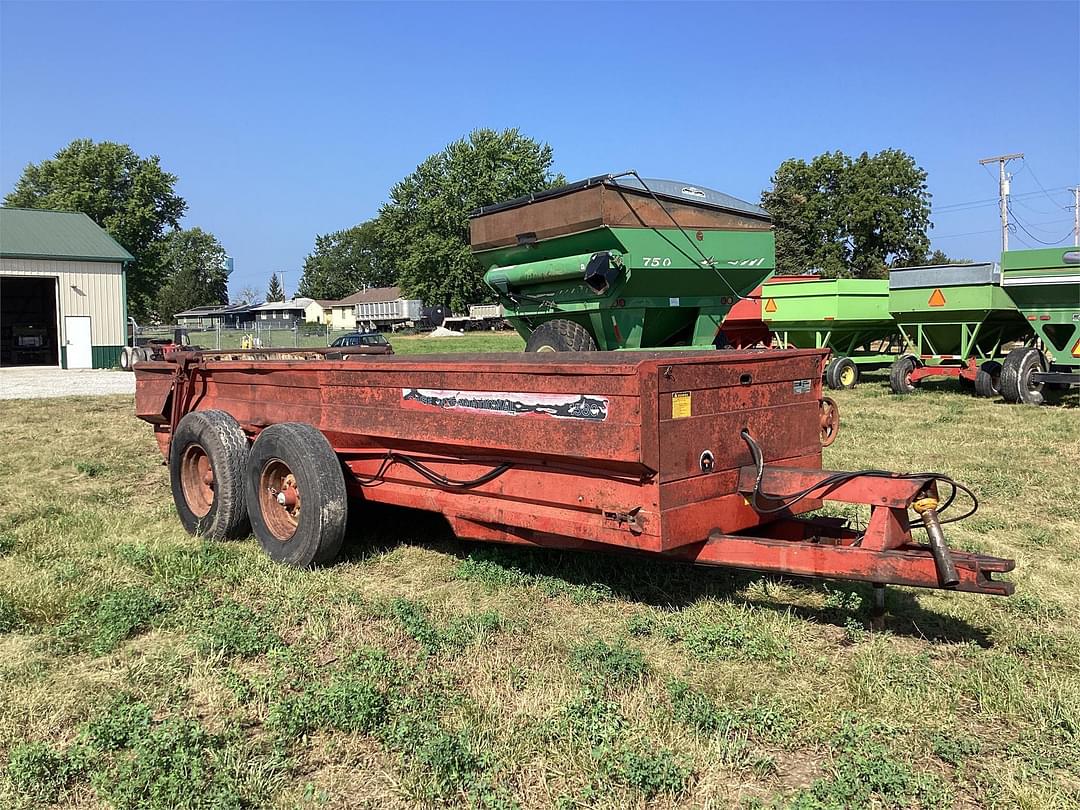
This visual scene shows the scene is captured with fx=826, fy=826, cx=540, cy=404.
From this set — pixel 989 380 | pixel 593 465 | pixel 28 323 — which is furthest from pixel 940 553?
pixel 28 323

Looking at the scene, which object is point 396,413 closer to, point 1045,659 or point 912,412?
point 1045,659

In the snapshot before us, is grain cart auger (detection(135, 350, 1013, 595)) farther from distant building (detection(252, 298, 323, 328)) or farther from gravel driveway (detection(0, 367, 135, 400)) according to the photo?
distant building (detection(252, 298, 323, 328))

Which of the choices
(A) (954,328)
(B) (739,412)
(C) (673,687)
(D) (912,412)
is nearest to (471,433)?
(B) (739,412)

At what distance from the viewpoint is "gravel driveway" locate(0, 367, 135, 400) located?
19.2 meters

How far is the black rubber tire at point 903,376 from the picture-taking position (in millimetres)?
15062

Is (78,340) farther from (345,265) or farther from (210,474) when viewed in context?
(345,265)

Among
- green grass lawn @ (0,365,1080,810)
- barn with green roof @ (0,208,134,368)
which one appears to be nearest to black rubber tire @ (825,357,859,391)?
green grass lawn @ (0,365,1080,810)

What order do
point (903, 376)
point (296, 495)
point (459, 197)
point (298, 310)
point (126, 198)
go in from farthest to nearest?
point (298, 310)
point (459, 197)
point (126, 198)
point (903, 376)
point (296, 495)

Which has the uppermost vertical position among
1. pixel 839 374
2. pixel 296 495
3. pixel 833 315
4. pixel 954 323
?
pixel 833 315

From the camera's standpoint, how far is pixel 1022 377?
41.8ft

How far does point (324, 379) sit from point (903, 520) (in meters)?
3.32

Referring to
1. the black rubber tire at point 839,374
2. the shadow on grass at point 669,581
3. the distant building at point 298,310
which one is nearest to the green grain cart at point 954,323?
the black rubber tire at point 839,374

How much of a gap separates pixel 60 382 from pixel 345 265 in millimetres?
113075

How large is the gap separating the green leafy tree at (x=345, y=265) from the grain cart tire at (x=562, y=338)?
123171mm
